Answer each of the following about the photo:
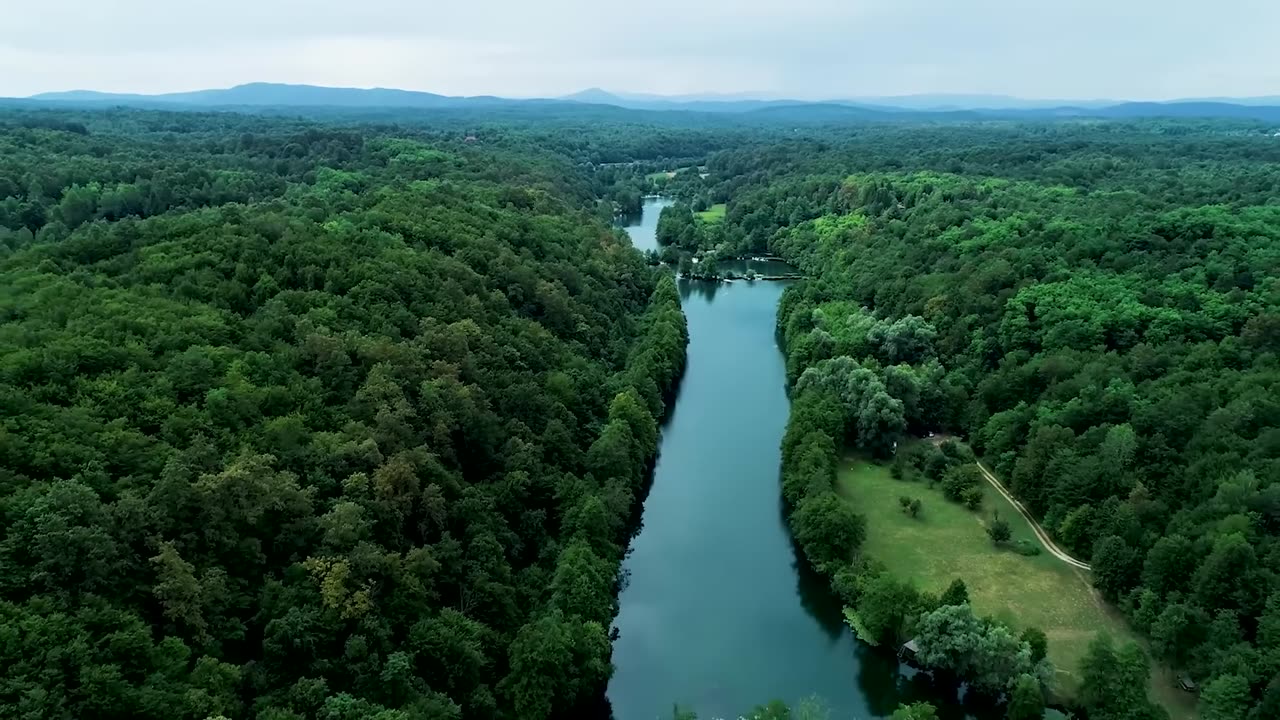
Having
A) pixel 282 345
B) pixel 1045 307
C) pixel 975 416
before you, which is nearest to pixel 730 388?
pixel 975 416

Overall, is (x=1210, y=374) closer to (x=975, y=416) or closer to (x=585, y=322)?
(x=975, y=416)

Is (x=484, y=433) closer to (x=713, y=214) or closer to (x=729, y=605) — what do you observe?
(x=729, y=605)

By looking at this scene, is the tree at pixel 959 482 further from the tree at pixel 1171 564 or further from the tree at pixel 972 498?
the tree at pixel 1171 564

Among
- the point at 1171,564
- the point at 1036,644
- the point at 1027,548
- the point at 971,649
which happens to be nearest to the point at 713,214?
→ the point at 1027,548

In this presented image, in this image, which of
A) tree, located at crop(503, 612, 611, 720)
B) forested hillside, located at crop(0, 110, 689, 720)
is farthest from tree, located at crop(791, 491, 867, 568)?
tree, located at crop(503, 612, 611, 720)

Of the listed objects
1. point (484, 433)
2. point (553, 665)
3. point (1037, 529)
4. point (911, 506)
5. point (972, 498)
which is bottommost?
point (1037, 529)

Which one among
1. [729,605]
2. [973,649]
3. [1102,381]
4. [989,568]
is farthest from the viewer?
[1102,381]

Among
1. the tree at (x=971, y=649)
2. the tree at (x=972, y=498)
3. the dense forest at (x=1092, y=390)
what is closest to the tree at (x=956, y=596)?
the dense forest at (x=1092, y=390)
